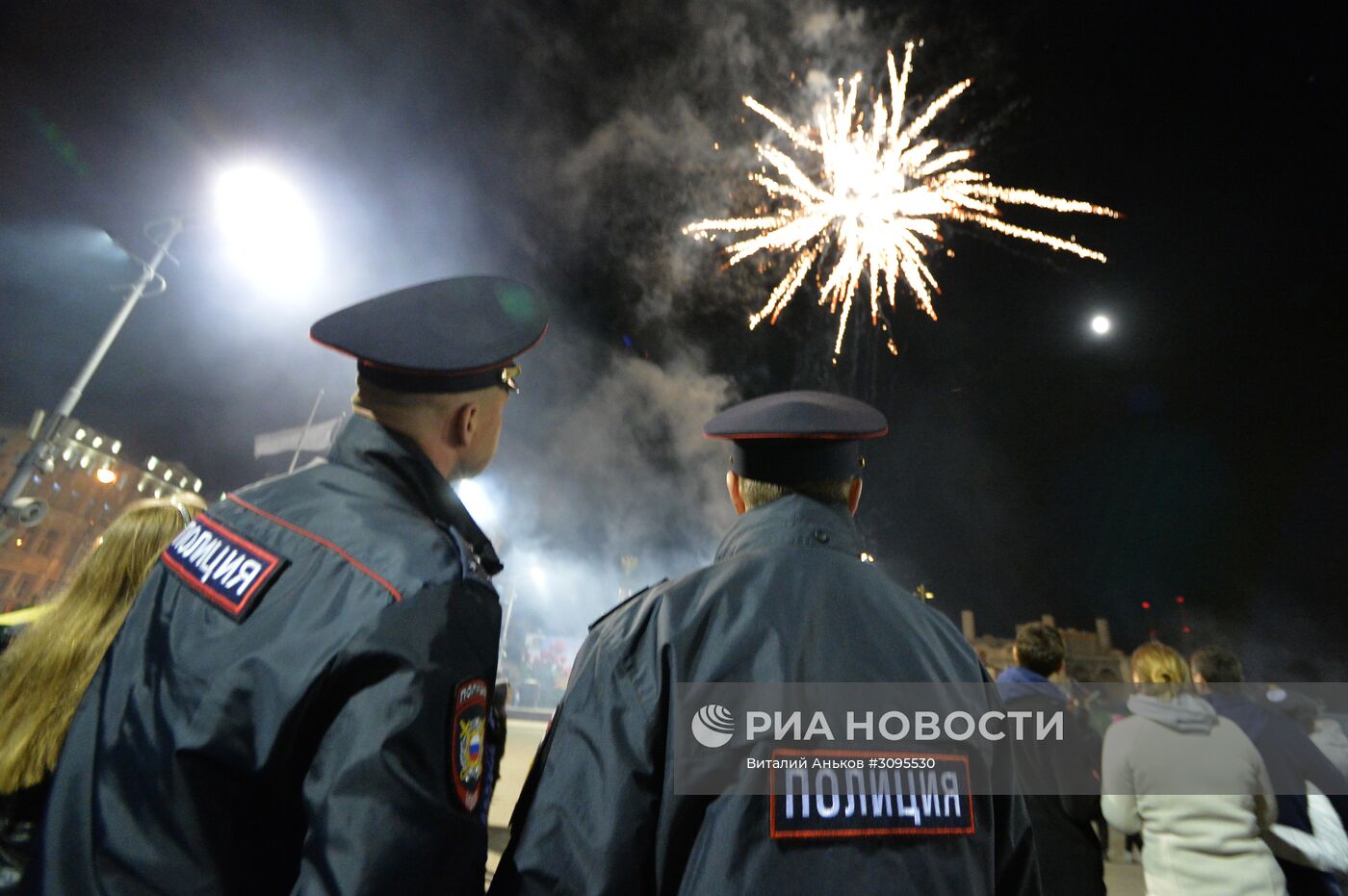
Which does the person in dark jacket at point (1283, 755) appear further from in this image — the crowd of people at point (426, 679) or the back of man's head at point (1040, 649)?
the crowd of people at point (426, 679)

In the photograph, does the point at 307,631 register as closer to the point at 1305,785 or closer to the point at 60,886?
the point at 60,886

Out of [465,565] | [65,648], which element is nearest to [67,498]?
[65,648]

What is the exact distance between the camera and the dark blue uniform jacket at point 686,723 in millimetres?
1600

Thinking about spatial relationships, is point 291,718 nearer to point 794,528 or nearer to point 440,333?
point 440,333

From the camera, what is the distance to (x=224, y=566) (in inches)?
65.4

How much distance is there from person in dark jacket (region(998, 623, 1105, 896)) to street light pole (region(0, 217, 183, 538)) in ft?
39.2

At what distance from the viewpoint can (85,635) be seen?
2.21 m

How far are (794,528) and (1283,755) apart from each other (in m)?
4.54

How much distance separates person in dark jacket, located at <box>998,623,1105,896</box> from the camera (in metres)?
4.16

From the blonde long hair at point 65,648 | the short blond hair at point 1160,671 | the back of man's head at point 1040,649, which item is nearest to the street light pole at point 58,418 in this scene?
the blonde long hair at point 65,648

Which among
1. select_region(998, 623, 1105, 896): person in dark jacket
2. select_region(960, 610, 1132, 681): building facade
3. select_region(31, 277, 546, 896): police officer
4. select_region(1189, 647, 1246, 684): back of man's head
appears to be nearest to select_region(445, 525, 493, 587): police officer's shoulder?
select_region(31, 277, 546, 896): police officer

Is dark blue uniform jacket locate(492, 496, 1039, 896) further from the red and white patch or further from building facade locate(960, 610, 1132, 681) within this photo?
building facade locate(960, 610, 1132, 681)

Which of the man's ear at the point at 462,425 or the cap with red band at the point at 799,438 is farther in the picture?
the cap with red band at the point at 799,438

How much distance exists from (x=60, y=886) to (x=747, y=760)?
157 centimetres
